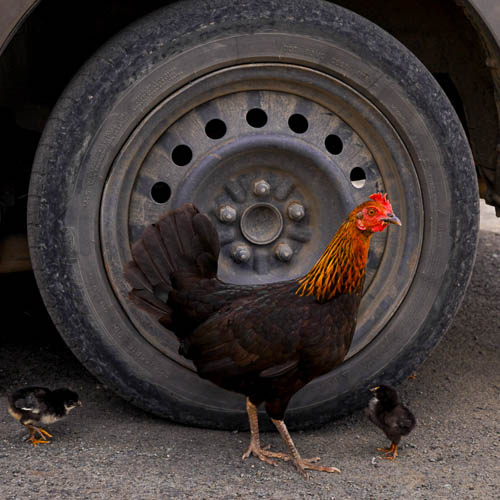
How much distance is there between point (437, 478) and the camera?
9.95ft

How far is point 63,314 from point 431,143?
1866 mm

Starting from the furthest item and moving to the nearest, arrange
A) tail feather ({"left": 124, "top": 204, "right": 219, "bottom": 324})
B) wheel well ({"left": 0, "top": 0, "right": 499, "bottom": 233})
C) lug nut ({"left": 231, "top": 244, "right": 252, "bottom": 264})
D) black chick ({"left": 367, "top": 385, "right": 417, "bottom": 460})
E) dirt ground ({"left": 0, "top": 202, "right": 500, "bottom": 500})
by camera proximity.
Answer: wheel well ({"left": 0, "top": 0, "right": 499, "bottom": 233}), lug nut ({"left": 231, "top": 244, "right": 252, "bottom": 264}), black chick ({"left": 367, "top": 385, "right": 417, "bottom": 460}), tail feather ({"left": 124, "top": 204, "right": 219, "bottom": 324}), dirt ground ({"left": 0, "top": 202, "right": 500, "bottom": 500})

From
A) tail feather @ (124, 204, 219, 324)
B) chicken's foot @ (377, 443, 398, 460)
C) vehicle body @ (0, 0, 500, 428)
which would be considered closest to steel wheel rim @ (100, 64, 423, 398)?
vehicle body @ (0, 0, 500, 428)

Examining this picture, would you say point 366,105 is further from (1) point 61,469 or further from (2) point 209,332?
(1) point 61,469

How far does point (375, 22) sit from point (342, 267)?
1.47 metres

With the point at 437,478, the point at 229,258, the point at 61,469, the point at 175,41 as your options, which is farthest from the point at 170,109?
the point at 437,478

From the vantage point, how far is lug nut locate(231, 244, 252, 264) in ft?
11.1

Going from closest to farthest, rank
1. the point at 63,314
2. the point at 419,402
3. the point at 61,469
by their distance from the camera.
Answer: the point at 61,469, the point at 63,314, the point at 419,402

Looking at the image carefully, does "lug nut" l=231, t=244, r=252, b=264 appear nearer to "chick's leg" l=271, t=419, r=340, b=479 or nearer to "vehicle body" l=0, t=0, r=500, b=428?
"vehicle body" l=0, t=0, r=500, b=428

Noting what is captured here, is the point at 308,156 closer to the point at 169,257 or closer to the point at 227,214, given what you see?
the point at 227,214

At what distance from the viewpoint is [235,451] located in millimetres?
3287

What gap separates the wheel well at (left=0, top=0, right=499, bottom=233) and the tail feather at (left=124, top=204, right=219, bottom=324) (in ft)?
3.48

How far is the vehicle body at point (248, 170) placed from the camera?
3.14 metres

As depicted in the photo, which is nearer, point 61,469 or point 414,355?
point 61,469
